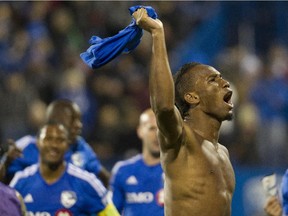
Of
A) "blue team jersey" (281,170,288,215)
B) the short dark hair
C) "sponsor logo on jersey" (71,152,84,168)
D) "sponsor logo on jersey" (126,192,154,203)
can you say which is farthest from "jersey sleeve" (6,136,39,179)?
the short dark hair

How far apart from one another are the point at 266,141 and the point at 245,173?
555 millimetres

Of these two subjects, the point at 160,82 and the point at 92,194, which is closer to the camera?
the point at 160,82

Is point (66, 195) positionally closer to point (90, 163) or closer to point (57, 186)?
point (57, 186)

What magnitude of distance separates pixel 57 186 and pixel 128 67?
4.68 m

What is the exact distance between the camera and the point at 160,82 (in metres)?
3.97

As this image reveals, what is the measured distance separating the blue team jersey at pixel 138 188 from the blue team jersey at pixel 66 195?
2.77ft

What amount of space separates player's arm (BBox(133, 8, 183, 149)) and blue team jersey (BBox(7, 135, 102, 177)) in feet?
10.4

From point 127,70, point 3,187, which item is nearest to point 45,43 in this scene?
point 127,70

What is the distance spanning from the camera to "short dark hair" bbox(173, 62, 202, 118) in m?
4.42

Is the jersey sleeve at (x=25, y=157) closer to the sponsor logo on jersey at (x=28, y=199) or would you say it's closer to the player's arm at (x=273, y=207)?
the sponsor logo on jersey at (x=28, y=199)

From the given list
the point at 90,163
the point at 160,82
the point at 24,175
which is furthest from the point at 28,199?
the point at 160,82

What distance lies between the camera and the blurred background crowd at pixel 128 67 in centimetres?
1012

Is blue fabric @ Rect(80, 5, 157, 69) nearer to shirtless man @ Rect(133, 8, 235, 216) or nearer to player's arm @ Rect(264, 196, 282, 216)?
shirtless man @ Rect(133, 8, 235, 216)

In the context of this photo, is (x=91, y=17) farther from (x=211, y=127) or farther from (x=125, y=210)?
(x=211, y=127)
